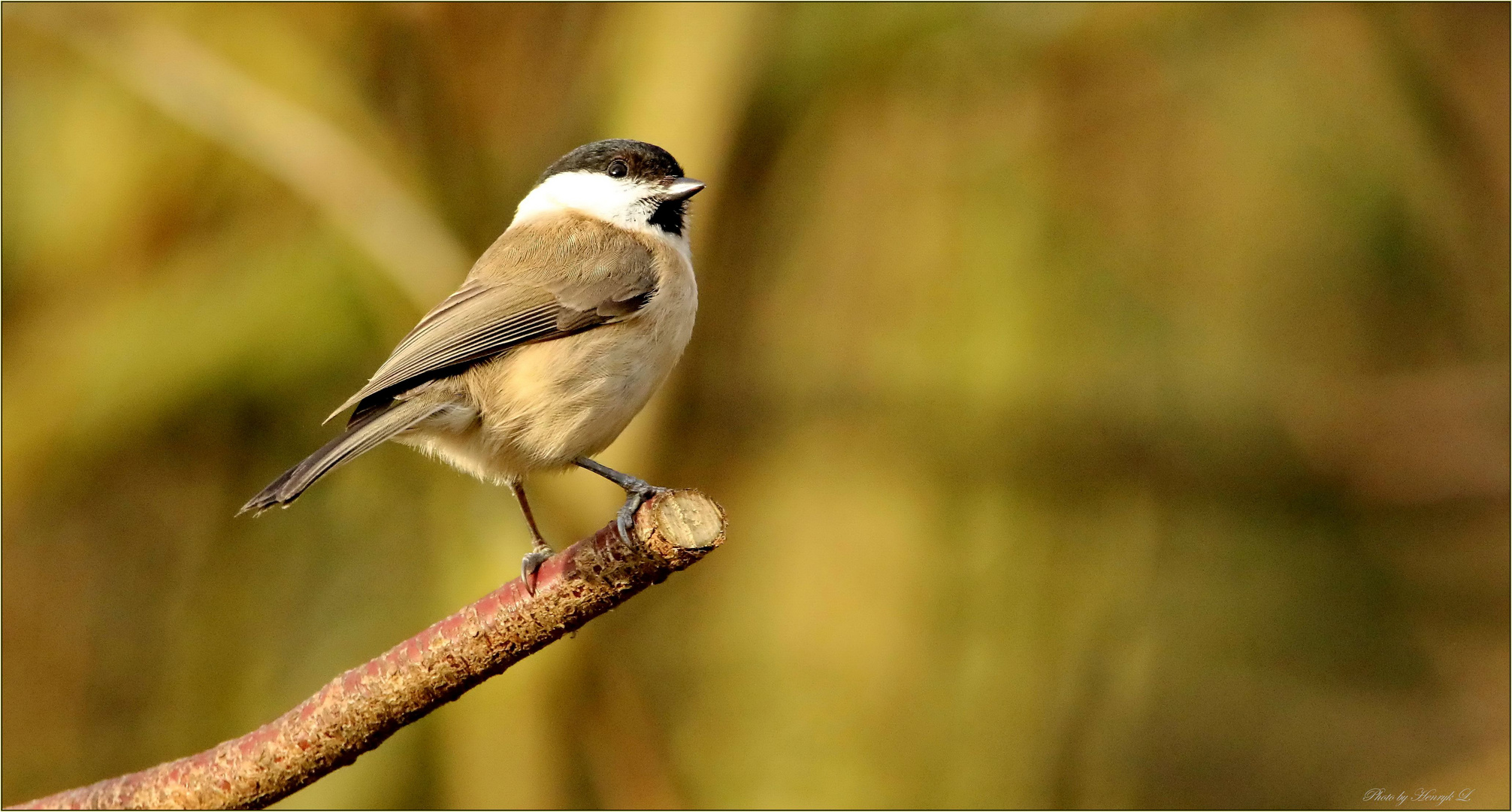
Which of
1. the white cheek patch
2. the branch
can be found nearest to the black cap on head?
the white cheek patch

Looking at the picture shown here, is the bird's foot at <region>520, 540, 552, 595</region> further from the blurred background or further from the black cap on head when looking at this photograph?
the black cap on head

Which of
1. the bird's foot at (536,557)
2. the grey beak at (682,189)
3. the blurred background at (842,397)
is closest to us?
the bird's foot at (536,557)

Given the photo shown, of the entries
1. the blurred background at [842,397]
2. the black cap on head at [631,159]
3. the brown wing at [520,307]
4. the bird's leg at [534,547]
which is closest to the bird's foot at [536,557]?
the bird's leg at [534,547]

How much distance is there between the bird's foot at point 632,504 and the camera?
6.26ft

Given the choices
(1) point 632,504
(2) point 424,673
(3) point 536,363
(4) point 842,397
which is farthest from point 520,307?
(4) point 842,397

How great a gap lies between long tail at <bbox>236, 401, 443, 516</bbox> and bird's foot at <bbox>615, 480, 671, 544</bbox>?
51cm

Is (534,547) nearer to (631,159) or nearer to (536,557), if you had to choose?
(536,557)

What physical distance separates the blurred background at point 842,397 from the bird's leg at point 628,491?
995 mm

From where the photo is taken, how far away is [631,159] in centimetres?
310

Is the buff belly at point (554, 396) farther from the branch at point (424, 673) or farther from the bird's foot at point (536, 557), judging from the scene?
the branch at point (424, 673)

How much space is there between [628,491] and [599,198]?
1.05 meters

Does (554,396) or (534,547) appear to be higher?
(554,396)

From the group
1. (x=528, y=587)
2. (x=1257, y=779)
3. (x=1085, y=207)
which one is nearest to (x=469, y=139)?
(x=1085, y=207)

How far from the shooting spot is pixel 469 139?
14.0ft
